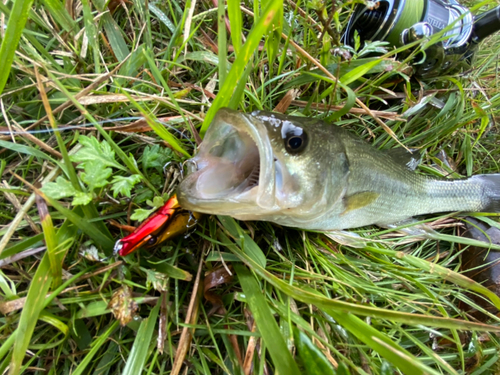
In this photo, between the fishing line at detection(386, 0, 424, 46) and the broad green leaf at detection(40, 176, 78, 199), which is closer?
the broad green leaf at detection(40, 176, 78, 199)

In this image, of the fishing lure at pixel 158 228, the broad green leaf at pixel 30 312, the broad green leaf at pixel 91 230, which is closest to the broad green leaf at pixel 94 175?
the broad green leaf at pixel 91 230

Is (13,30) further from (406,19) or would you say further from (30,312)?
(406,19)

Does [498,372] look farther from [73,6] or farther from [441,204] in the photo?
[73,6]

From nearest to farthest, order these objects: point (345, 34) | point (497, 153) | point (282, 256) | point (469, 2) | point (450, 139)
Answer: point (282, 256)
point (345, 34)
point (450, 139)
point (497, 153)
point (469, 2)

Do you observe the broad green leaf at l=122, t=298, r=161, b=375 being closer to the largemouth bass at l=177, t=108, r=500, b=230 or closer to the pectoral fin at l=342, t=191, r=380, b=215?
the largemouth bass at l=177, t=108, r=500, b=230

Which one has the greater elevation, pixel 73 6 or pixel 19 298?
pixel 73 6

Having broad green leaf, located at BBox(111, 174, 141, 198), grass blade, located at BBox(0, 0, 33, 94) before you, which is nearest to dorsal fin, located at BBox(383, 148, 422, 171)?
broad green leaf, located at BBox(111, 174, 141, 198)

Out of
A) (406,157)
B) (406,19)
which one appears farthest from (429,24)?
(406,157)

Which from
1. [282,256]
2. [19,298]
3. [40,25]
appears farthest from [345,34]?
[19,298]
